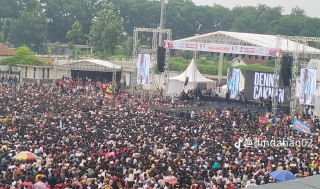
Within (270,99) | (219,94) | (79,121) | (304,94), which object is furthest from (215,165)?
(219,94)

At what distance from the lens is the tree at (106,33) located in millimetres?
58875

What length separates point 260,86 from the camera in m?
34.5

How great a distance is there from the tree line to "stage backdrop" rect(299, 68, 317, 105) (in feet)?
108

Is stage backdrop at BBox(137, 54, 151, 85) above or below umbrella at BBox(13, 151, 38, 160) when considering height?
above

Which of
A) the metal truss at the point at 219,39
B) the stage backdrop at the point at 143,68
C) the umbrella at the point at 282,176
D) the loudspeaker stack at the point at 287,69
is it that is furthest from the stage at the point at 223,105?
the umbrella at the point at 282,176

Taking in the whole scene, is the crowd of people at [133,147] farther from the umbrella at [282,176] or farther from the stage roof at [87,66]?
the stage roof at [87,66]

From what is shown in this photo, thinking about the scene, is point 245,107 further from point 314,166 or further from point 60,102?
point 314,166

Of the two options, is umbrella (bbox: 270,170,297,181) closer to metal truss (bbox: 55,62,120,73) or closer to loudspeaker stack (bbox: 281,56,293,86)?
loudspeaker stack (bbox: 281,56,293,86)

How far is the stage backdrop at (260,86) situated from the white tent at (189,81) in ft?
12.8

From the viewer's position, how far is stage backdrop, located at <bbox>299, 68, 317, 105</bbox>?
27.9 metres

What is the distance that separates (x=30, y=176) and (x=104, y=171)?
168 centimetres

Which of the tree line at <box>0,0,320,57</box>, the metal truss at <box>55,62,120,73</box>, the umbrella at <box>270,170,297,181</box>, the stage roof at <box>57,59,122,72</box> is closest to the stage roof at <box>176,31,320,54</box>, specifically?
the stage roof at <box>57,59,122,72</box>

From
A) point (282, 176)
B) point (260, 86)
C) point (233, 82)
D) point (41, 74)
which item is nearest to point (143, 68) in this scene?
point (233, 82)

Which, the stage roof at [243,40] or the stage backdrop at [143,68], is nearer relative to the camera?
the stage roof at [243,40]
